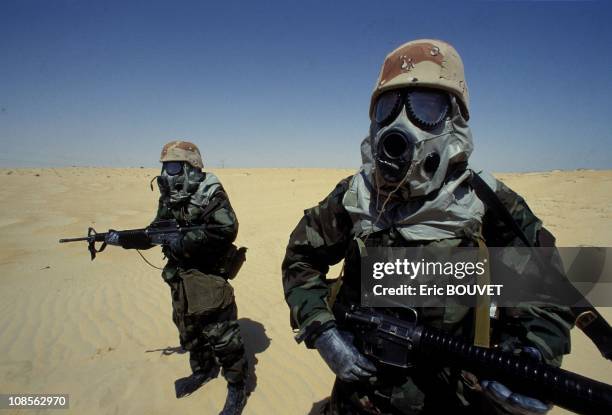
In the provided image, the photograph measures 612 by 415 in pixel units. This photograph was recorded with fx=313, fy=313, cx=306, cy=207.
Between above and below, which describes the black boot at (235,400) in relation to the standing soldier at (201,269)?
below

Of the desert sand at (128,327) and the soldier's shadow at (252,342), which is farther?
the soldier's shadow at (252,342)

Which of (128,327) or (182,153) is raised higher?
(182,153)

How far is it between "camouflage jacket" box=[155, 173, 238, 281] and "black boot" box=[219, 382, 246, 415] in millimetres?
1188

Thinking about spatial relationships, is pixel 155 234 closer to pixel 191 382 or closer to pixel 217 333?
pixel 217 333

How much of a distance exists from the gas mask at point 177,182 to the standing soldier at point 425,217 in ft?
7.63

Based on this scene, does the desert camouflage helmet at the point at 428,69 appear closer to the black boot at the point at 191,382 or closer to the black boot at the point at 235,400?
the black boot at the point at 235,400

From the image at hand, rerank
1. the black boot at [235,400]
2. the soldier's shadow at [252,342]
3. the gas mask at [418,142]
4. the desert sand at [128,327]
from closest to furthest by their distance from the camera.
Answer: the gas mask at [418,142] → the black boot at [235,400] → the desert sand at [128,327] → the soldier's shadow at [252,342]

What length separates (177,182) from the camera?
3422 millimetres

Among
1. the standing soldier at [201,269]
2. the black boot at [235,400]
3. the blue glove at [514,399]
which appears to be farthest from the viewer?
the standing soldier at [201,269]

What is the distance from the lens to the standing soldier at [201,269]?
3162mm

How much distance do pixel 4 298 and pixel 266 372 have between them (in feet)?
A: 18.5

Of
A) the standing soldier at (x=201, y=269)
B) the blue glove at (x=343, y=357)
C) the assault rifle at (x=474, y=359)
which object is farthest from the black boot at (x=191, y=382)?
the assault rifle at (x=474, y=359)

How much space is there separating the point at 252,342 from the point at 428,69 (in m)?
4.08
